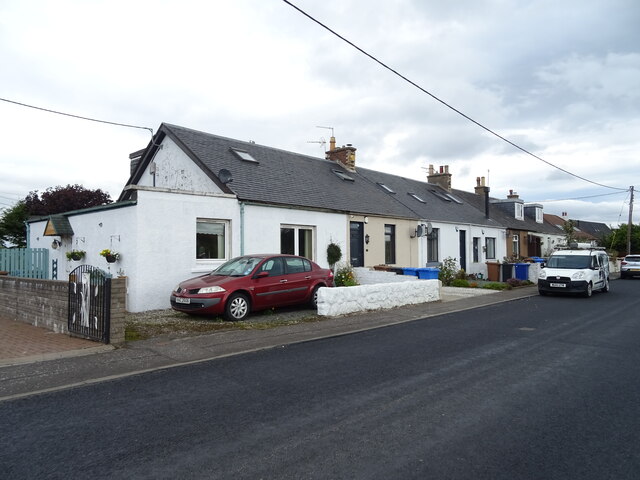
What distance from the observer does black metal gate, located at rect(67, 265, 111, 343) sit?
7.92m

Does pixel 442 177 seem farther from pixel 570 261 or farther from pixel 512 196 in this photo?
pixel 570 261

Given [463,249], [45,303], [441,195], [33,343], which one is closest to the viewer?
[33,343]

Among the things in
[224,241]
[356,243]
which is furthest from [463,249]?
[224,241]

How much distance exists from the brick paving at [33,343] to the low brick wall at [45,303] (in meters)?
0.28

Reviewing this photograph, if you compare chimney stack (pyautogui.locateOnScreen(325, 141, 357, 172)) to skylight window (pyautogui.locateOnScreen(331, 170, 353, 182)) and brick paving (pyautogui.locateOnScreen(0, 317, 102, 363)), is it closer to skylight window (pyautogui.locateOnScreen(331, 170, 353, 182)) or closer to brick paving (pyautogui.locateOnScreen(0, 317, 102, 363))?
skylight window (pyautogui.locateOnScreen(331, 170, 353, 182))

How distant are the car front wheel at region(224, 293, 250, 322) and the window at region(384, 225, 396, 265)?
11.0 meters

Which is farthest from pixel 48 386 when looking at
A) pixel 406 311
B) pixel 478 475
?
pixel 406 311

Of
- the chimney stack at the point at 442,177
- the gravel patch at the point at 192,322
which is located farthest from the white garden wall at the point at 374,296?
the chimney stack at the point at 442,177

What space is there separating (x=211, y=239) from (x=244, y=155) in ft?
17.9

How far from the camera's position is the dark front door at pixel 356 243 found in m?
18.6

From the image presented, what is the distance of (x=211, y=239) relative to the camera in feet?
44.8

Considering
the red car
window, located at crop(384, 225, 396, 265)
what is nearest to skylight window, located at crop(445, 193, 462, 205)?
window, located at crop(384, 225, 396, 265)

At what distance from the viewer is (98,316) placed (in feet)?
26.6

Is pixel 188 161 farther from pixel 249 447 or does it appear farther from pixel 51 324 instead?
pixel 249 447
